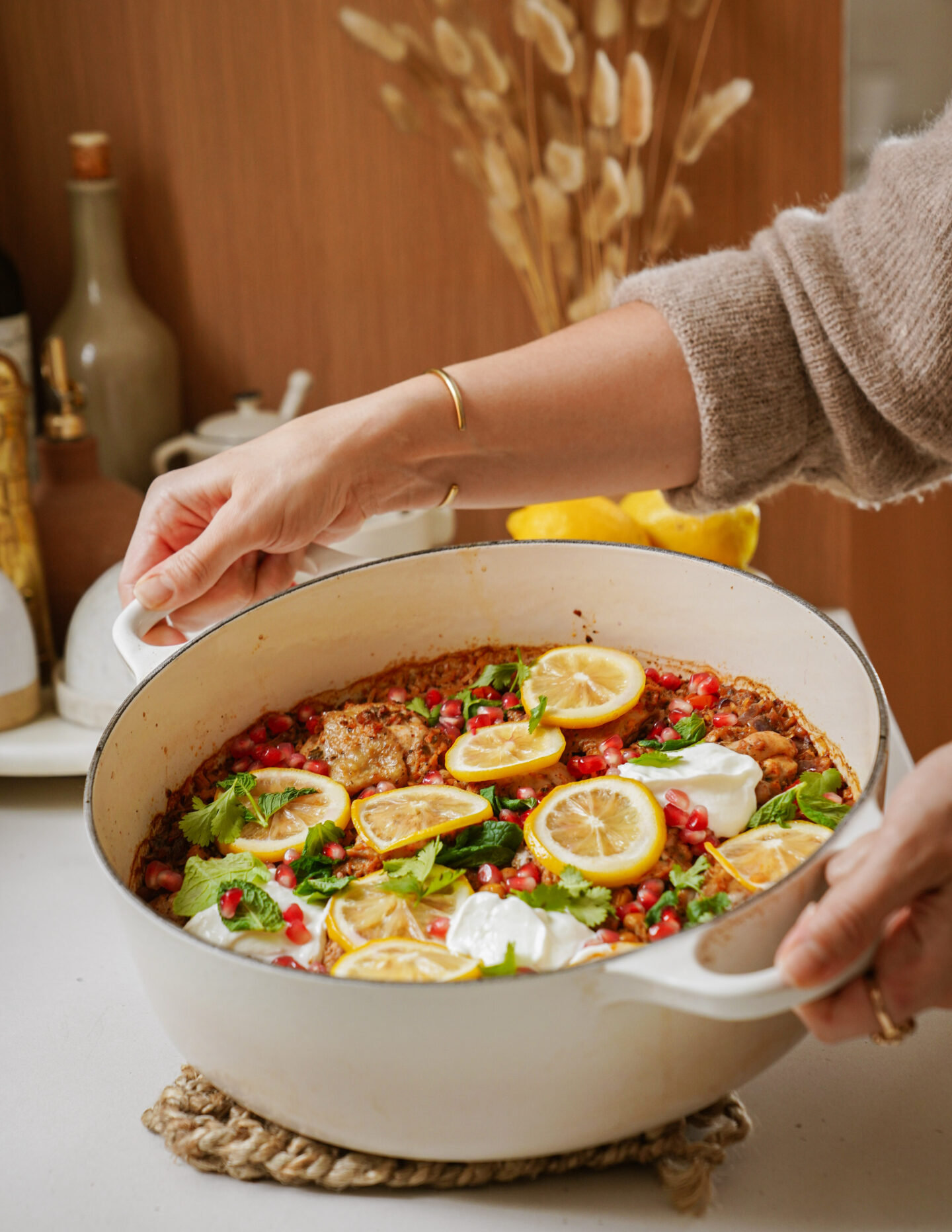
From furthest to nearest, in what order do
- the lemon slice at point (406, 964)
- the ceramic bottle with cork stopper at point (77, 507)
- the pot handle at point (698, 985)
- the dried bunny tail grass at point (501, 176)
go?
the dried bunny tail grass at point (501, 176) → the ceramic bottle with cork stopper at point (77, 507) → the lemon slice at point (406, 964) → the pot handle at point (698, 985)

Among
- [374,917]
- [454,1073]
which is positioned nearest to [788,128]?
[374,917]

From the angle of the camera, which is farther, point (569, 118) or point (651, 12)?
point (569, 118)

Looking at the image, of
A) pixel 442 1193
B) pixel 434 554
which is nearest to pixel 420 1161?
pixel 442 1193

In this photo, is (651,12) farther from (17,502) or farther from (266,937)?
(266,937)

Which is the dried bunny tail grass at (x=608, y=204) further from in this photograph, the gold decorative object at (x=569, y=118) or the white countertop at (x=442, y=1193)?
the white countertop at (x=442, y=1193)

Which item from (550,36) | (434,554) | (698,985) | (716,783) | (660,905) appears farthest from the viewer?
(550,36)

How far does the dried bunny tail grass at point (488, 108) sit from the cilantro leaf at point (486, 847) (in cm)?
136

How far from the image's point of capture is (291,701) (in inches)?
48.3

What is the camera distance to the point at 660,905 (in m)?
0.88

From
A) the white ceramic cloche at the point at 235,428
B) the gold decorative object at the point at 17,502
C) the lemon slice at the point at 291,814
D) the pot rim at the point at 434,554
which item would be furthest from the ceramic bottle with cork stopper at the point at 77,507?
the lemon slice at the point at 291,814

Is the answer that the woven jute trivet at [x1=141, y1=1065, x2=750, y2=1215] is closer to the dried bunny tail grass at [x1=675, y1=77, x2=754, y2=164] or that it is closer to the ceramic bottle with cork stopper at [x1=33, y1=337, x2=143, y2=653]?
the ceramic bottle with cork stopper at [x1=33, y1=337, x2=143, y2=653]

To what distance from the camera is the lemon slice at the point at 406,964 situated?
2.53 feet

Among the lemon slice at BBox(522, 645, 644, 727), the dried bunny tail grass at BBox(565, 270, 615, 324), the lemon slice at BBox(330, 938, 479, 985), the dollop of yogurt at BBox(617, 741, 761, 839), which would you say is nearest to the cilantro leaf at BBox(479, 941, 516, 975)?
the lemon slice at BBox(330, 938, 479, 985)

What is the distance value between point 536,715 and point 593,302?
106cm
